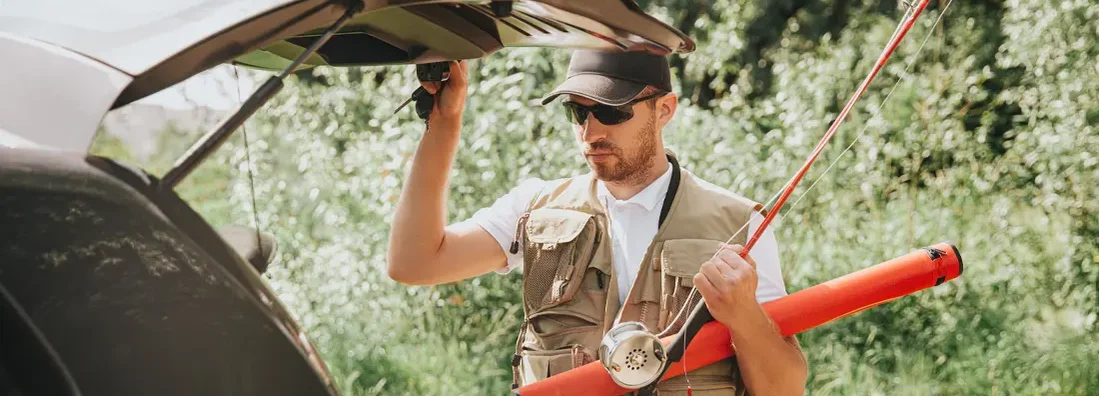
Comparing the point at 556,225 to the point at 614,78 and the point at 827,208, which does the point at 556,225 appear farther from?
the point at 827,208

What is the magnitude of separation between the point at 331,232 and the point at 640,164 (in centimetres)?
289

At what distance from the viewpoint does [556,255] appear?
290 cm

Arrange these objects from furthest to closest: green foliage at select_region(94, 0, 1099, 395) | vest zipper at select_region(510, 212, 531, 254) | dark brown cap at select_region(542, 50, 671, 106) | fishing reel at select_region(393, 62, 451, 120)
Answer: green foliage at select_region(94, 0, 1099, 395)
vest zipper at select_region(510, 212, 531, 254)
dark brown cap at select_region(542, 50, 671, 106)
fishing reel at select_region(393, 62, 451, 120)

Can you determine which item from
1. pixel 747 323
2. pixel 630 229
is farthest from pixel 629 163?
pixel 747 323

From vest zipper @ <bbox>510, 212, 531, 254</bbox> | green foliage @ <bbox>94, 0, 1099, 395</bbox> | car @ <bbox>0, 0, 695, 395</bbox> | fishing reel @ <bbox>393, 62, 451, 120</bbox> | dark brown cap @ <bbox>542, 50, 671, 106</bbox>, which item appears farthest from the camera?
green foliage @ <bbox>94, 0, 1099, 395</bbox>

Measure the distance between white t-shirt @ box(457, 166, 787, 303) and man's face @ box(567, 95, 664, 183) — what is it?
0.06m

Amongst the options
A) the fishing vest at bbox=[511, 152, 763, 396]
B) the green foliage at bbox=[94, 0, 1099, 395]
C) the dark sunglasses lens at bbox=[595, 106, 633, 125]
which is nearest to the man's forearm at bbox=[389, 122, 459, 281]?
the fishing vest at bbox=[511, 152, 763, 396]

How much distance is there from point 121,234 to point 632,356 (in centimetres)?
141

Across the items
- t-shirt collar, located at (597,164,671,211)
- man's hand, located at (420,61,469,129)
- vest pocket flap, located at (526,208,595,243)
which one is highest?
man's hand, located at (420,61,469,129)

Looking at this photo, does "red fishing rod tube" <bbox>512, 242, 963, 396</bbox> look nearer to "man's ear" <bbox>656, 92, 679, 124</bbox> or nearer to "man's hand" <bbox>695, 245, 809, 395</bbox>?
"man's hand" <bbox>695, 245, 809, 395</bbox>

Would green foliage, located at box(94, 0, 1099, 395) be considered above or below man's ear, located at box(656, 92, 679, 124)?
below

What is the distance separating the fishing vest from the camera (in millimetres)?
2771

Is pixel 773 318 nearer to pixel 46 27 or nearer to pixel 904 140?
pixel 46 27

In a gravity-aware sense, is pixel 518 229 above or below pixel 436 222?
below
